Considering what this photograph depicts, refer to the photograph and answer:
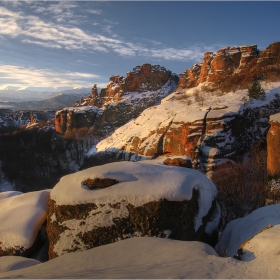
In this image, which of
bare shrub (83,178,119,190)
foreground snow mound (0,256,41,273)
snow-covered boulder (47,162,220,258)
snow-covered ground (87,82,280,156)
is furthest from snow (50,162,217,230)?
snow-covered ground (87,82,280,156)

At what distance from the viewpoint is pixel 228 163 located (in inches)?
958

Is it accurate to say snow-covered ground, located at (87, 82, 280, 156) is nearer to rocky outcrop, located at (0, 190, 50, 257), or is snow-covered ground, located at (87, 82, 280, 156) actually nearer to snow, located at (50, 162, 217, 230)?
snow, located at (50, 162, 217, 230)

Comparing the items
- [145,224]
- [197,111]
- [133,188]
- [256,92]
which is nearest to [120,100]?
[197,111]

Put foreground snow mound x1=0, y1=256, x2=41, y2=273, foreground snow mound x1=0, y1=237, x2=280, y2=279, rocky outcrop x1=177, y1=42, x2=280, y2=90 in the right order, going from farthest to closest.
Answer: rocky outcrop x1=177, y1=42, x2=280, y2=90, foreground snow mound x1=0, y1=256, x2=41, y2=273, foreground snow mound x1=0, y1=237, x2=280, y2=279

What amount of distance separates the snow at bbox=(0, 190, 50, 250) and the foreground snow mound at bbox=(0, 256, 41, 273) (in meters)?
0.59

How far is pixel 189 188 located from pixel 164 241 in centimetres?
204

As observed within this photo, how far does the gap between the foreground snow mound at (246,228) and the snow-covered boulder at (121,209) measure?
947 millimetres

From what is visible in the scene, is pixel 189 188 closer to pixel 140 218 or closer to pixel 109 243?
pixel 140 218

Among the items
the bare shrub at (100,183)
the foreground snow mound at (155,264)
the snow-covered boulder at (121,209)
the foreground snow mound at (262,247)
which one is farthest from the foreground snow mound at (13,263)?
the foreground snow mound at (262,247)

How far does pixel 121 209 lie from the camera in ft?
22.1

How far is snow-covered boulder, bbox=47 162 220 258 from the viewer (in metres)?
6.66

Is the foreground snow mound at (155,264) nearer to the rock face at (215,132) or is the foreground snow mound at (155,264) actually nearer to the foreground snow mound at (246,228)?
the foreground snow mound at (246,228)

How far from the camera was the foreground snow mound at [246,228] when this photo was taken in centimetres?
746

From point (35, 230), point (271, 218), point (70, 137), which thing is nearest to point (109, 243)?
point (35, 230)
